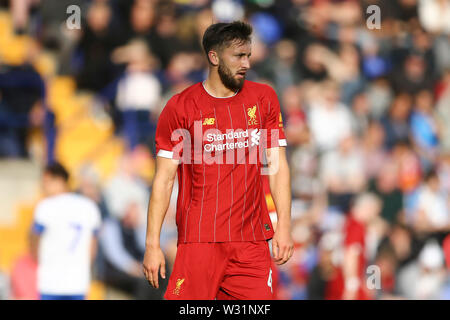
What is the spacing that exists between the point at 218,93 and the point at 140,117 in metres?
4.96

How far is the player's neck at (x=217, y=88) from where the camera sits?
4.68 meters

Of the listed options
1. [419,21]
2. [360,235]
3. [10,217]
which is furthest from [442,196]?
[10,217]

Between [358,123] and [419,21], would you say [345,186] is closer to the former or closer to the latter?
[358,123]

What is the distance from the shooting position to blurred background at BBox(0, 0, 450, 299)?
30.2ft

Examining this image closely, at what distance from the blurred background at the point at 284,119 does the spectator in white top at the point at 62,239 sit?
121cm

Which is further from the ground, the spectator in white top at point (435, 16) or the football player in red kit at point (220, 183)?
the spectator in white top at point (435, 16)

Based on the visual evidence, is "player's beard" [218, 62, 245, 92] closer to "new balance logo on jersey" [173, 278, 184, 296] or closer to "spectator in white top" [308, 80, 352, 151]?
"new balance logo on jersey" [173, 278, 184, 296]

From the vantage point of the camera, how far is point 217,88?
15.4ft

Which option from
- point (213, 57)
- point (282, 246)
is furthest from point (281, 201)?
point (213, 57)

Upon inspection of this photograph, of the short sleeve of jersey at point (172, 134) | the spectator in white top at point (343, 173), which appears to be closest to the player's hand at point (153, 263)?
the short sleeve of jersey at point (172, 134)

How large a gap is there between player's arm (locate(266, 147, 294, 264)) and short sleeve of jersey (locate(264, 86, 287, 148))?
0.04 meters

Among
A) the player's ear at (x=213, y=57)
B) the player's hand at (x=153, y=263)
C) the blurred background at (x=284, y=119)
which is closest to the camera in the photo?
the player's hand at (x=153, y=263)

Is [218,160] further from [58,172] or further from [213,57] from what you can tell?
[58,172]

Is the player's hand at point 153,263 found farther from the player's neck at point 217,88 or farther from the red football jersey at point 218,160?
the player's neck at point 217,88
